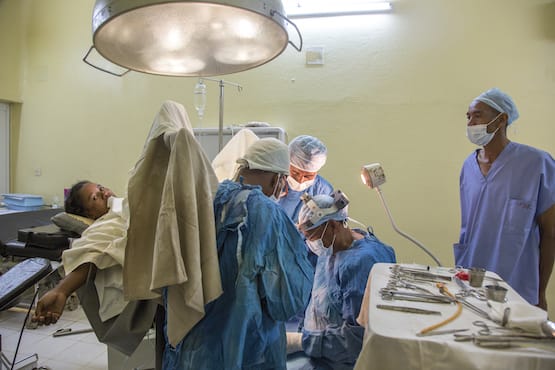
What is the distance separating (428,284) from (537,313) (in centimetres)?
36

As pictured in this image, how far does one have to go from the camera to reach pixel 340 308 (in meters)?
1.38

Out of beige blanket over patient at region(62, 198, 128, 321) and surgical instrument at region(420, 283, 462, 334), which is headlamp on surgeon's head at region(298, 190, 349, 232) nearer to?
surgical instrument at region(420, 283, 462, 334)

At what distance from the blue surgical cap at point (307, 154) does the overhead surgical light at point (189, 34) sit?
129cm

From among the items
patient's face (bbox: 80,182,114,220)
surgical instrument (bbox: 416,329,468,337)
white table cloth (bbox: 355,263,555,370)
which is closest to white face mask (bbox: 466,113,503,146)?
white table cloth (bbox: 355,263,555,370)

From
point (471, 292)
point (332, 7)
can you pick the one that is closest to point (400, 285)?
point (471, 292)

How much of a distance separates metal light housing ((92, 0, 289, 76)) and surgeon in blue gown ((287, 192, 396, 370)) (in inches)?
30.6

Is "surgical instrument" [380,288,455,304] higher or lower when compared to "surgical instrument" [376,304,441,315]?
higher

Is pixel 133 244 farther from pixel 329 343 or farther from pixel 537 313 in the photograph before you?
pixel 537 313

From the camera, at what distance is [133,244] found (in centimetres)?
102

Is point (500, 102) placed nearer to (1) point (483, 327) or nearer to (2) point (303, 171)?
(2) point (303, 171)

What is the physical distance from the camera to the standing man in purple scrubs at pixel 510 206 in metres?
1.70

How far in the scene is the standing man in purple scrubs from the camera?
1.70 meters

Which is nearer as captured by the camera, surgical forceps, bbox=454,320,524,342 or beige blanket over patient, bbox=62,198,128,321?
surgical forceps, bbox=454,320,524,342

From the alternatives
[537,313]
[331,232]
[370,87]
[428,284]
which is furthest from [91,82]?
[537,313]
